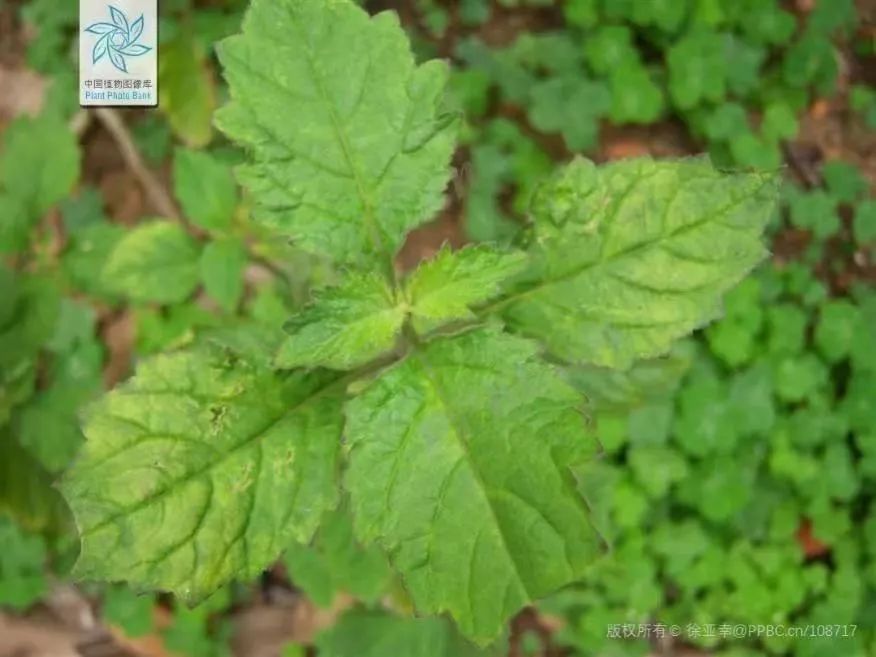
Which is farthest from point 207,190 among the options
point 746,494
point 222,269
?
point 746,494

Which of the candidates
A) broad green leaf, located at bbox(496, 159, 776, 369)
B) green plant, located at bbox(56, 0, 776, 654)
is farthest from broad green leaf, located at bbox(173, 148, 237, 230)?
broad green leaf, located at bbox(496, 159, 776, 369)

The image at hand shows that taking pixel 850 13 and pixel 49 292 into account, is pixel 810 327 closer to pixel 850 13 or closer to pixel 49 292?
pixel 850 13

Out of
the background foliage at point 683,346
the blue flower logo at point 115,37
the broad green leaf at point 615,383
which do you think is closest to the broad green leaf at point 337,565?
the background foliage at point 683,346

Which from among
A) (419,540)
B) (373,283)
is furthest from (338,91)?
(419,540)

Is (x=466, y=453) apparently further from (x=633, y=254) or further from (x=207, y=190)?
(x=207, y=190)

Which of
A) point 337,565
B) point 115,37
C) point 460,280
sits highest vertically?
point 115,37

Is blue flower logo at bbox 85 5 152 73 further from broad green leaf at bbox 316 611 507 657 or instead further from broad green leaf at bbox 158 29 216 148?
broad green leaf at bbox 316 611 507 657
